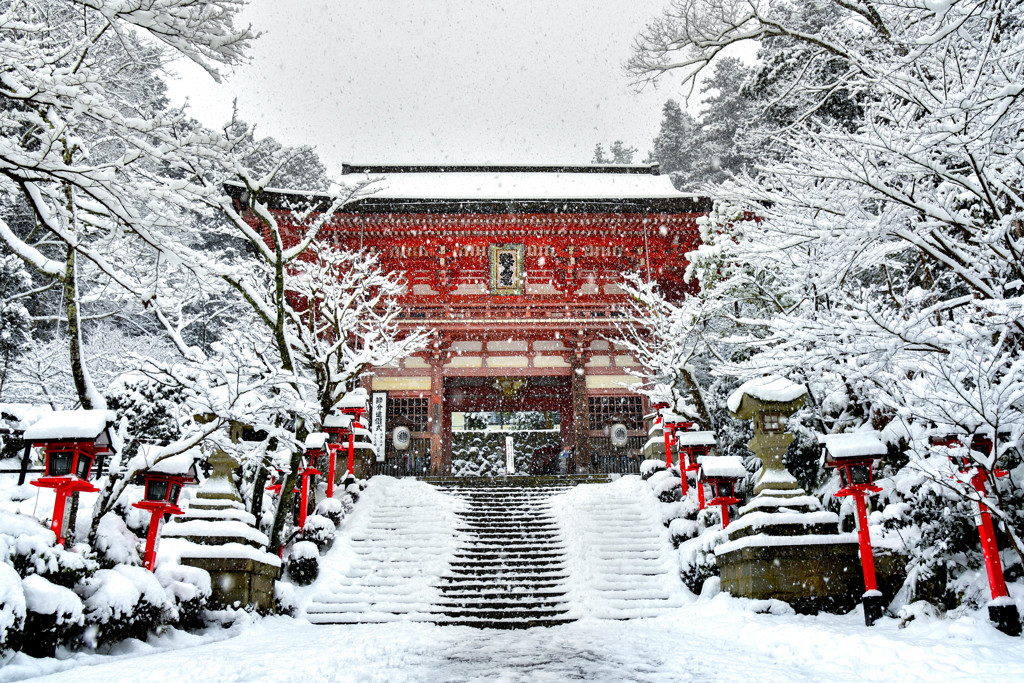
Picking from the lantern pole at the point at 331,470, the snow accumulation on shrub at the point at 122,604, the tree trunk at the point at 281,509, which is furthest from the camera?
the lantern pole at the point at 331,470

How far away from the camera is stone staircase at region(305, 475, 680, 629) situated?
947cm

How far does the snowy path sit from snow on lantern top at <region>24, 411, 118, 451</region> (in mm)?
1950

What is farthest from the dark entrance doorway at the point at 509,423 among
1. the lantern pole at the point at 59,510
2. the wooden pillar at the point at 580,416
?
the lantern pole at the point at 59,510

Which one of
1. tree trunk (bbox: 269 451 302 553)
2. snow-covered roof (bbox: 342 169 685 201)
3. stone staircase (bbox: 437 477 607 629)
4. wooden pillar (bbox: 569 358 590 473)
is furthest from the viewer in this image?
snow-covered roof (bbox: 342 169 685 201)

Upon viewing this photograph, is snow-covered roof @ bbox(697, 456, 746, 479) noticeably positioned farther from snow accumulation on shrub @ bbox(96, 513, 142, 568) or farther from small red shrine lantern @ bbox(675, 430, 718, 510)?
snow accumulation on shrub @ bbox(96, 513, 142, 568)

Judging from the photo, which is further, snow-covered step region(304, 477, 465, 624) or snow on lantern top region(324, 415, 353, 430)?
snow on lantern top region(324, 415, 353, 430)

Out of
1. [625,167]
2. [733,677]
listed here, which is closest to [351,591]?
[733,677]

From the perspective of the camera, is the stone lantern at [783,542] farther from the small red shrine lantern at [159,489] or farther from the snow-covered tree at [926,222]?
the small red shrine lantern at [159,489]

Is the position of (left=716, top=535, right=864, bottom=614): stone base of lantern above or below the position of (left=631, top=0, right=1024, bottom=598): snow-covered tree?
below

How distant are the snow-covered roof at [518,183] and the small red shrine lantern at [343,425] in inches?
405

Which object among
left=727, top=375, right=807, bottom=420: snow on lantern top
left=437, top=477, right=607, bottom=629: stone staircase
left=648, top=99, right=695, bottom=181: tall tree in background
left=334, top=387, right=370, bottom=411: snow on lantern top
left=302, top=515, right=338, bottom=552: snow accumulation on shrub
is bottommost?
left=437, top=477, right=607, bottom=629: stone staircase

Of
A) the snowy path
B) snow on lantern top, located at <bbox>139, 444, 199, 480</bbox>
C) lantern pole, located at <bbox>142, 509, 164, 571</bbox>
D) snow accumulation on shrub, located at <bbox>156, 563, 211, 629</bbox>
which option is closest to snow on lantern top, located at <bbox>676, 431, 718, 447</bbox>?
the snowy path

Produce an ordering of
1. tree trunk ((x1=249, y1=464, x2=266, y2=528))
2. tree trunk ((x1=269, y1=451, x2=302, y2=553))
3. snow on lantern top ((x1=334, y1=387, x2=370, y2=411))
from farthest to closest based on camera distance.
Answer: snow on lantern top ((x1=334, y1=387, x2=370, y2=411))
tree trunk ((x1=249, y1=464, x2=266, y2=528))
tree trunk ((x1=269, y1=451, x2=302, y2=553))

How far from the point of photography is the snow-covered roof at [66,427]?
20.4 ft
